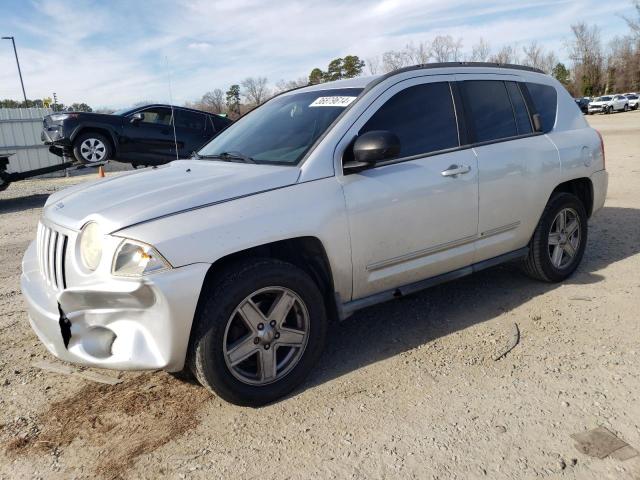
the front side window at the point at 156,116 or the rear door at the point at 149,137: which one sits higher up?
the front side window at the point at 156,116

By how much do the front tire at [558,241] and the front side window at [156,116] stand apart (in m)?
8.97

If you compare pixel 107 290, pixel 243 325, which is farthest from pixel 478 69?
pixel 107 290

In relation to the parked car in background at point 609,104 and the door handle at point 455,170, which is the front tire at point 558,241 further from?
the parked car in background at point 609,104

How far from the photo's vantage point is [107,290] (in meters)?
2.59

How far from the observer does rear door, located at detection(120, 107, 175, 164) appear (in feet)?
37.1

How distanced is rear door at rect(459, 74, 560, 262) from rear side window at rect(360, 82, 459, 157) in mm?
207

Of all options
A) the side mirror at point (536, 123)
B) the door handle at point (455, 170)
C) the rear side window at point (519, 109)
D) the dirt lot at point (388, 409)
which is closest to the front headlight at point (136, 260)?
the dirt lot at point (388, 409)

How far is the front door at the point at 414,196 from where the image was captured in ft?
10.7

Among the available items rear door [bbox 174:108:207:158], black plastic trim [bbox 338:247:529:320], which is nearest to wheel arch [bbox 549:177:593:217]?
black plastic trim [bbox 338:247:529:320]

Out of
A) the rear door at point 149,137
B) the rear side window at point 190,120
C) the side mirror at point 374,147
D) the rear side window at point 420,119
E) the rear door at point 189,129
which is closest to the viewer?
the side mirror at point 374,147

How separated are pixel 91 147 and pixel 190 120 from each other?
2.21 metres

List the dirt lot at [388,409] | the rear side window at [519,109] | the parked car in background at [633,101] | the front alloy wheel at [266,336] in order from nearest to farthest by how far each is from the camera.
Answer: the dirt lot at [388,409] → the front alloy wheel at [266,336] → the rear side window at [519,109] → the parked car in background at [633,101]

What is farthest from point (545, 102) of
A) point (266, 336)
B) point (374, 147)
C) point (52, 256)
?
point (52, 256)

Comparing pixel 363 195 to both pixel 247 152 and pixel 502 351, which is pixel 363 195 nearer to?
pixel 247 152
